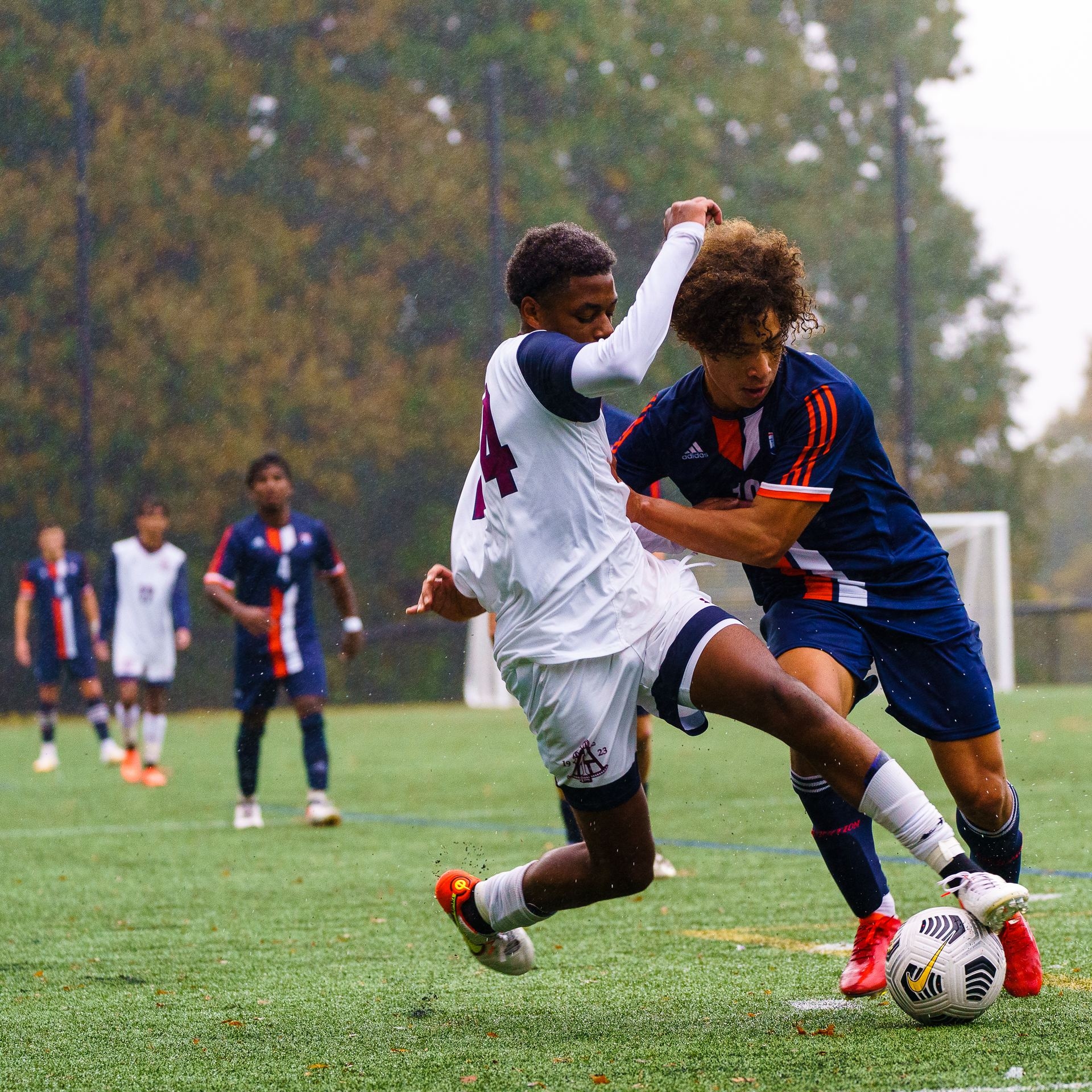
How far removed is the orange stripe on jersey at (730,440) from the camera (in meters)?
3.99

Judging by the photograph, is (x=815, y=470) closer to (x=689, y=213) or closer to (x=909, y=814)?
(x=689, y=213)

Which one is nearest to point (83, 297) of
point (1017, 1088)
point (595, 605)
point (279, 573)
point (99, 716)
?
point (99, 716)

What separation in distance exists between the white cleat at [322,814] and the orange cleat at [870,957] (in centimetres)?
506

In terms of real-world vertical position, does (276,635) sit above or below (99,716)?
above

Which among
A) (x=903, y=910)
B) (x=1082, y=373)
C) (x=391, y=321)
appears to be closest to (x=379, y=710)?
(x=391, y=321)

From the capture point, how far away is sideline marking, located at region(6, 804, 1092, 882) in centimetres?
745

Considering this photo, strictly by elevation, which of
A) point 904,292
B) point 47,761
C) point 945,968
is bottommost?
point 47,761

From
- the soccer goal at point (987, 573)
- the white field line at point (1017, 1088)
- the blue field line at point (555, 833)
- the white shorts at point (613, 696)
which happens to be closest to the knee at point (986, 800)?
the white shorts at point (613, 696)

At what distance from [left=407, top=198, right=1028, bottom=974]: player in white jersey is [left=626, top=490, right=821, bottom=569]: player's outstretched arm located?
0.07m

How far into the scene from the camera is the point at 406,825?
8.98m

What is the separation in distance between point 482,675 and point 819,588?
17215 millimetres

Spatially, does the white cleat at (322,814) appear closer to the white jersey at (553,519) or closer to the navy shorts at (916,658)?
the navy shorts at (916,658)

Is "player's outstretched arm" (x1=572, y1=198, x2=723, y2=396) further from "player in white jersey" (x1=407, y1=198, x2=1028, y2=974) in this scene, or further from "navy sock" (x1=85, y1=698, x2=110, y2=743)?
"navy sock" (x1=85, y1=698, x2=110, y2=743)

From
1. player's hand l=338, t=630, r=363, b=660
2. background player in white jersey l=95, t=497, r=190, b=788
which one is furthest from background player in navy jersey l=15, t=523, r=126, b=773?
player's hand l=338, t=630, r=363, b=660
